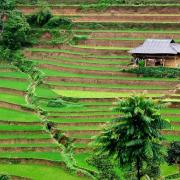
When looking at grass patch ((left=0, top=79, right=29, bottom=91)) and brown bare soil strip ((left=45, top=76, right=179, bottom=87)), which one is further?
grass patch ((left=0, top=79, right=29, bottom=91))

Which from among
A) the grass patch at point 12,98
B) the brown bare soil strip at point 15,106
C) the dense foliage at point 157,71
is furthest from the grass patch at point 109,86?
the brown bare soil strip at point 15,106

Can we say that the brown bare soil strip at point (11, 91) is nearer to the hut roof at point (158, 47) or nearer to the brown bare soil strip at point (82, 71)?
the brown bare soil strip at point (82, 71)

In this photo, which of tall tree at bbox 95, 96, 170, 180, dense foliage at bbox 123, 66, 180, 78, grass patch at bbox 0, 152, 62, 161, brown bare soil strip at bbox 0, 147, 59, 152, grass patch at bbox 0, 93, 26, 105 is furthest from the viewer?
dense foliage at bbox 123, 66, 180, 78

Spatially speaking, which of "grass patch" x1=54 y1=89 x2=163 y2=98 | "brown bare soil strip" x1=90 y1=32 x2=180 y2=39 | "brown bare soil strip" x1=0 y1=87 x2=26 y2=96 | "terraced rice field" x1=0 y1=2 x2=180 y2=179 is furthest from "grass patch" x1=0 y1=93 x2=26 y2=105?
"brown bare soil strip" x1=90 y1=32 x2=180 y2=39

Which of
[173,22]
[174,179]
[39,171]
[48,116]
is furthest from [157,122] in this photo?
[173,22]

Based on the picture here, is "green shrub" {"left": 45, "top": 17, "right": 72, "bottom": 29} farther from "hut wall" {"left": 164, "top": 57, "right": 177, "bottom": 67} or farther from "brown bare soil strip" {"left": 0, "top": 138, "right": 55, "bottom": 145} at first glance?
"brown bare soil strip" {"left": 0, "top": 138, "right": 55, "bottom": 145}

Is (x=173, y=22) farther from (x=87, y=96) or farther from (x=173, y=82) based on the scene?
(x=87, y=96)
